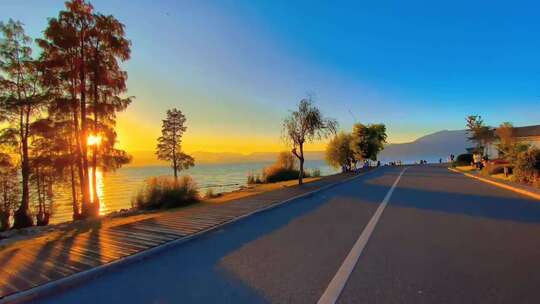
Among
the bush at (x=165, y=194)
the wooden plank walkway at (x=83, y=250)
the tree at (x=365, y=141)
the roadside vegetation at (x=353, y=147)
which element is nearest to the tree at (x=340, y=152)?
the roadside vegetation at (x=353, y=147)

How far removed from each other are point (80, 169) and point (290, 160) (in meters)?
23.4

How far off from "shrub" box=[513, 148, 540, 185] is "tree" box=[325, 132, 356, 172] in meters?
23.7

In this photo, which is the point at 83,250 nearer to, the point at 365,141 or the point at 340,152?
the point at 340,152

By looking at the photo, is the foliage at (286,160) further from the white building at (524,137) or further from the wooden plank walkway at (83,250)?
the white building at (524,137)

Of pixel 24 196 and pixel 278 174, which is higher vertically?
pixel 24 196

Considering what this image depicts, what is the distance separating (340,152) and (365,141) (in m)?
6.54

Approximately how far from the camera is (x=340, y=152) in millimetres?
41375

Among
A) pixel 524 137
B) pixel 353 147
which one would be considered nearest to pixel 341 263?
pixel 353 147

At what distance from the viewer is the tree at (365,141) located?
44000 millimetres

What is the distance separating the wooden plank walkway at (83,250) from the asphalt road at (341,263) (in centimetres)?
49

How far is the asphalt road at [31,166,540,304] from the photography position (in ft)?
11.9

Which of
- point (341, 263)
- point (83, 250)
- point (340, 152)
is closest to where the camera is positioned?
point (341, 263)

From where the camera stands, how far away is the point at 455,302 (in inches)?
133

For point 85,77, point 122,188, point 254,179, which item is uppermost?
point 85,77
